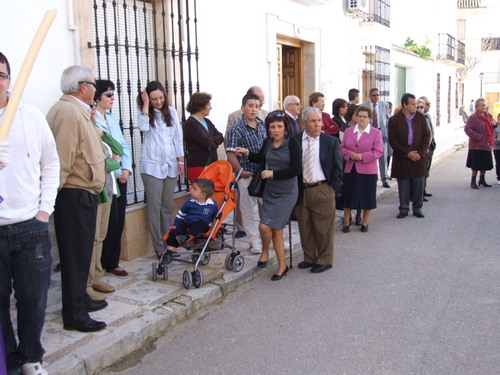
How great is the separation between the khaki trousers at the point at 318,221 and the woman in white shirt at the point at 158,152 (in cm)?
146

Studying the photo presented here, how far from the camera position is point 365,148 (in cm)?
728

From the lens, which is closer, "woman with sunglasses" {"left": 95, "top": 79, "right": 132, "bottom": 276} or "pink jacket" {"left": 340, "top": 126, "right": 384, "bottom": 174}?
"woman with sunglasses" {"left": 95, "top": 79, "right": 132, "bottom": 276}

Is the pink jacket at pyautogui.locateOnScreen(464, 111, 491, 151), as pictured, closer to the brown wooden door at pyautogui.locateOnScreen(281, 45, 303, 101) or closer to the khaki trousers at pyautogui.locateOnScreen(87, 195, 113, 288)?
the brown wooden door at pyautogui.locateOnScreen(281, 45, 303, 101)

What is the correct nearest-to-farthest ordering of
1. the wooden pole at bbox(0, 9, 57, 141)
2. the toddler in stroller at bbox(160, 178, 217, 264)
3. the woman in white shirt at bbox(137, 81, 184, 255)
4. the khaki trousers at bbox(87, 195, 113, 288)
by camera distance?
the wooden pole at bbox(0, 9, 57, 141)
the khaki trousers at bbox(87, 195, 113, 288)
the toddler in stroller at bbox(160, 178, 217, 264)
the woman in white shirt at bbox(137, 81, 184, 255)

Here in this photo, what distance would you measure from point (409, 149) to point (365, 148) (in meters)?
1.26

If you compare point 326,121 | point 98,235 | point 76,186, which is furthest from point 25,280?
point 326,121

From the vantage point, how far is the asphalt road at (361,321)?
367 centimetres

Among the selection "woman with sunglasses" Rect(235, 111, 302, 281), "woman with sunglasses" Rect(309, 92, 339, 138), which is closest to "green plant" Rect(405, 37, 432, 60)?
"woman with sunglasses" Rect(309, 92, 339, 138)

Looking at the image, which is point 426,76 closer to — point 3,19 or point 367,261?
point 367,261

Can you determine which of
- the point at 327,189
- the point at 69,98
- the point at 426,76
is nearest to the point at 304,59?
the point at 327,189

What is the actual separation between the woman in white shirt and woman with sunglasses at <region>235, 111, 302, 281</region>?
2.86 ft

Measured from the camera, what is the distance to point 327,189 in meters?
5.69

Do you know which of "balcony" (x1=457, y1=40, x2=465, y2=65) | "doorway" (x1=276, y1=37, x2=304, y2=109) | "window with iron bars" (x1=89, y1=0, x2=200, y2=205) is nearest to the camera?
"window with iron bars" (x1=89, y1=0, x2=200, y2=205)

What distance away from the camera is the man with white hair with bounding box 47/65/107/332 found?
3.76m
